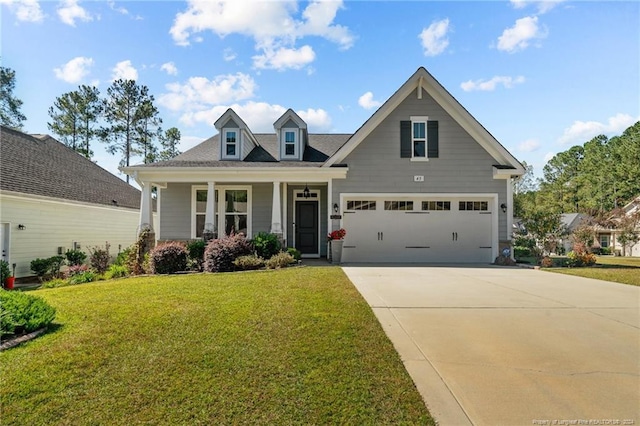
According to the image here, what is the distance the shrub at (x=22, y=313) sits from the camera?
420 centimetres

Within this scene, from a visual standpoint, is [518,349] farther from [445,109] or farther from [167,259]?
[445,109]

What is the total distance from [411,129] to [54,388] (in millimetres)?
12553

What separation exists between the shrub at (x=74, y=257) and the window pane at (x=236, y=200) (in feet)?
20.0

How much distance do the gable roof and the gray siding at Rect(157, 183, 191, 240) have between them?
604 centimetres

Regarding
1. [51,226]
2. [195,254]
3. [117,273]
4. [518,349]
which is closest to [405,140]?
[195,254]

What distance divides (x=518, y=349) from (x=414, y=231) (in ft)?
30.9

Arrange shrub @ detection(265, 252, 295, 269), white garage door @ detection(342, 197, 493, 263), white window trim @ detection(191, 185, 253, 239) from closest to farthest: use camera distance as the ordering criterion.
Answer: shrub @ detection(265, 252, 295, 269)
white garage door @ detection(342, 197, 493, 263)
white window trim @ detection(191, 185, 253, 239)

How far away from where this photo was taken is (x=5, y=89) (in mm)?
27875

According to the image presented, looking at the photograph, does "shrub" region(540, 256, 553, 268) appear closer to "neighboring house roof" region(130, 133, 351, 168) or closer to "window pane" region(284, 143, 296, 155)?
"neighboring house roof" region(130, 133, 351, 168)

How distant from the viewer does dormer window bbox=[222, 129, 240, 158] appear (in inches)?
567

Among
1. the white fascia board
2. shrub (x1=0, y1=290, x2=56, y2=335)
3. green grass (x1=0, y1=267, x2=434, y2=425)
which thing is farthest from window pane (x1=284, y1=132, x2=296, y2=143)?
shrub (x1=0, y1=290, x2=56, y2=335)

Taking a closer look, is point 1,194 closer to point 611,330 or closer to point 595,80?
point 611,330

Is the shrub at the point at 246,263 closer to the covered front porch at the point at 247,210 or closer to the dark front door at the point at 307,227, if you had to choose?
the covered front porch at the point at 247,210

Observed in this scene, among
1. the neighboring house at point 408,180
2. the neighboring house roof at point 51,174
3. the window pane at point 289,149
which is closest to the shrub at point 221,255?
the neighboring house at point 408,180
